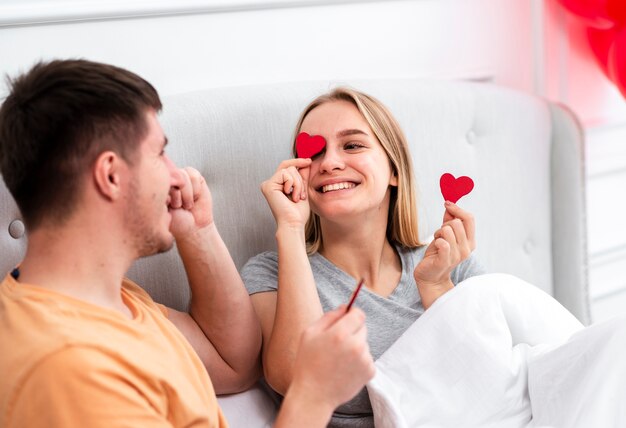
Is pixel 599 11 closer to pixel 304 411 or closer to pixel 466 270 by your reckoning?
pixel 466 270

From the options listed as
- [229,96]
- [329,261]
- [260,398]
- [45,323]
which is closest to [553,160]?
[329,261]

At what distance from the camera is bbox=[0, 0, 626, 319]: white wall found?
162cm

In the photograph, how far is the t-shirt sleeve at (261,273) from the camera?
154cm

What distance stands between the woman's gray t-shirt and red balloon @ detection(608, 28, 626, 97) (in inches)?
35.5

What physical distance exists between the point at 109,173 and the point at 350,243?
0.71 m

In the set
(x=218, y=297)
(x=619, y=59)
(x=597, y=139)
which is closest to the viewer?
(x=218, y=297)

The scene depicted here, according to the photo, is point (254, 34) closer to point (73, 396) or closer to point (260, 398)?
point (260, 398)

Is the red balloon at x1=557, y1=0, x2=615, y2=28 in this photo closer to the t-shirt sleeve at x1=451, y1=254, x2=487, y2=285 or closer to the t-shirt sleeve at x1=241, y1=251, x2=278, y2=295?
the t-shirt sleeve at x1=451, y1=254, x2=487, y2=285

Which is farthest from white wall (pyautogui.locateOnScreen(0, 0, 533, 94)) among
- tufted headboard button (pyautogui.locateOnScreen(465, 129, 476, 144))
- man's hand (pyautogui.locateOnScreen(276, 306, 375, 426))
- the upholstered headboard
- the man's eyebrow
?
man's hand (pyautogui.locateOnScreen(276, 306, 375, 426))

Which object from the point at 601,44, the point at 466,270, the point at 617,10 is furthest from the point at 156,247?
the point at 601,44

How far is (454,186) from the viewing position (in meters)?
1.59

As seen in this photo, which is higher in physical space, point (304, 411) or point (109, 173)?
point (109, 173)

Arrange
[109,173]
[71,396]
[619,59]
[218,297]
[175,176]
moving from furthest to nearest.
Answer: [619,59], [218,297], [175,176], [109,173], [71,396]

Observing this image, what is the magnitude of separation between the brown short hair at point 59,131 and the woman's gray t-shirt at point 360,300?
1.84 feet
